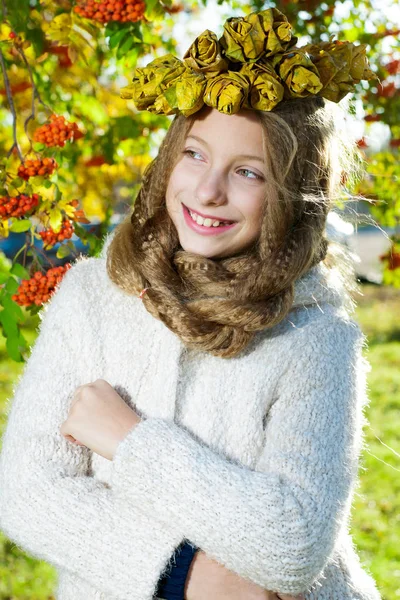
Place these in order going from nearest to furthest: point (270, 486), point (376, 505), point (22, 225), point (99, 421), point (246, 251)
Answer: point (270, 486), point (99, 421), point (246, 251), point (22, 225), point (376, 505)

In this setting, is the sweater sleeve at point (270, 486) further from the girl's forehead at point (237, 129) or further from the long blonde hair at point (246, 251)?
the girl's forehead at point (237, 129)

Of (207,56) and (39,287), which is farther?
(39,287)

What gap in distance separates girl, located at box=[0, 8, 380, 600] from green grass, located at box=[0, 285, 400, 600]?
0.31 m

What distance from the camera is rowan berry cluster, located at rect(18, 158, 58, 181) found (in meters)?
2.30

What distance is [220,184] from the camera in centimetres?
191

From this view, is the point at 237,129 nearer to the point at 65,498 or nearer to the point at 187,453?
the point at 187,453

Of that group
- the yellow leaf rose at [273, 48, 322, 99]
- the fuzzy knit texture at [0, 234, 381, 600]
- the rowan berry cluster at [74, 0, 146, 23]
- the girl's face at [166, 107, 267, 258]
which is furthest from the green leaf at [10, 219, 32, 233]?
the yellow leaf rose at [273, 48, 322, 99]

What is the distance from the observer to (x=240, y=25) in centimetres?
190

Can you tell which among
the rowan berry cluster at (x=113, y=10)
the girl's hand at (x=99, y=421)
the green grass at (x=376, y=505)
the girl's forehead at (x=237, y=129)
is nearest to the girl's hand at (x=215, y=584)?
the girl's hand at (x=99, y=421)

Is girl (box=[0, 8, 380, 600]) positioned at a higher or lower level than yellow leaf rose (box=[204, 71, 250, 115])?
lower

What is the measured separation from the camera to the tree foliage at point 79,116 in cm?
232

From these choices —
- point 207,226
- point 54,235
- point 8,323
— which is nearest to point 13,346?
point 8,323

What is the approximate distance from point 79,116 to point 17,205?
52.0 inches

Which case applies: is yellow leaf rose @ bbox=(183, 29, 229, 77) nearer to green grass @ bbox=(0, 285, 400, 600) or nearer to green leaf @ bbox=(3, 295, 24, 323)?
green leaf @ bbox=(3, 295, 24, 323)
